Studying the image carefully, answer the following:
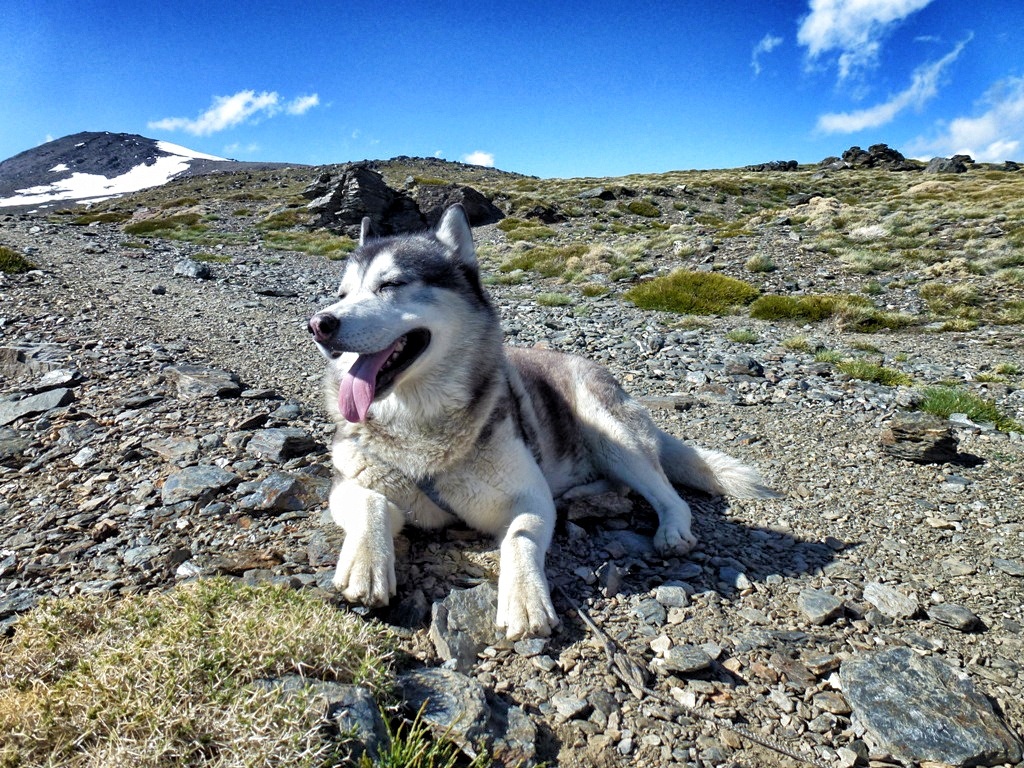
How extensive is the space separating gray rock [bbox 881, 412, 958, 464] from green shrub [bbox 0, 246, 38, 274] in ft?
56.6

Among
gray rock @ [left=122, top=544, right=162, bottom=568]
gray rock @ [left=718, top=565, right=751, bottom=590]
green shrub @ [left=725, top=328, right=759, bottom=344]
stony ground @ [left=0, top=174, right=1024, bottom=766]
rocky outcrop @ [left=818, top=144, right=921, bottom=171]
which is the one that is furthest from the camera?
rocky outcrop @ [left=818, top=144, right=921, bottom=171]

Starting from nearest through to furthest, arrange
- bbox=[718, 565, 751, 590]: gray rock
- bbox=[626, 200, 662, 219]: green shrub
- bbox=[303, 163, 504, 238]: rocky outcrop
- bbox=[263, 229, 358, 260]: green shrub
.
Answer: bbox=[718, 565, 751, 590]: gray rock < bbox=[263, 229, 358, 260]: green shrub < bbox=[303, 163, 504, 238]: rocky outcrop < bbox=[626, 200, 662, 219]: green shrub

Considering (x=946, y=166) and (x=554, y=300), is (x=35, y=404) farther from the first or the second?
(x=946, y=166)

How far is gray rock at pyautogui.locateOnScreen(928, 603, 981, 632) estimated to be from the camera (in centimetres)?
332

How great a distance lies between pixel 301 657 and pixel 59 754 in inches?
30.7

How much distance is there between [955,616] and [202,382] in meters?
6.94

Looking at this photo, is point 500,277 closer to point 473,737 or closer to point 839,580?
point 839,580

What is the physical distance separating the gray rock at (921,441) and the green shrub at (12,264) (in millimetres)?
17265

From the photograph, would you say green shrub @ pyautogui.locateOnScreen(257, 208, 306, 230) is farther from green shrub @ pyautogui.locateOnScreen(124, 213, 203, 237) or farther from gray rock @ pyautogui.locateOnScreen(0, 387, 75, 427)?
gray rock @ pyautogui.locateOnScreen(0, 387, 75, 427)

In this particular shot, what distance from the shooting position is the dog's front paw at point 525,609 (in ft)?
9.85

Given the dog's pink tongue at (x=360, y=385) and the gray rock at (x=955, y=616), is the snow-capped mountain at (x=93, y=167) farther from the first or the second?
the gray rock at (x=955, y=616)

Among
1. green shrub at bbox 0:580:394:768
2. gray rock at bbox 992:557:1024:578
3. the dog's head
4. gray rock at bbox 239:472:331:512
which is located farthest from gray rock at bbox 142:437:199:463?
gray rock at bbox 992:557:1024:578

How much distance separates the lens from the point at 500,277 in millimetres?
19781

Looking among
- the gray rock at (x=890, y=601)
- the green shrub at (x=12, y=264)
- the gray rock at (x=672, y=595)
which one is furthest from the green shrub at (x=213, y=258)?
the gray rock at (x=890, y=601)
